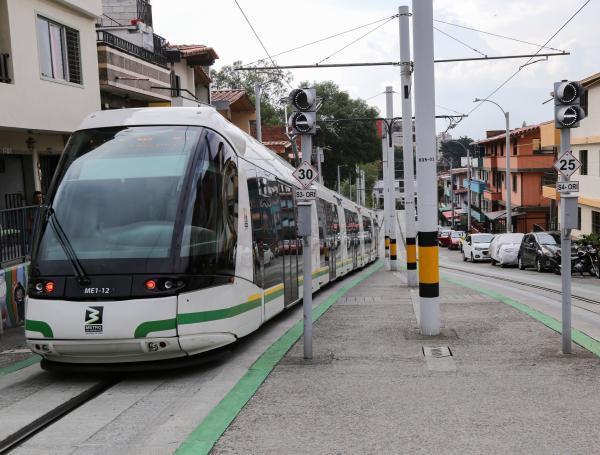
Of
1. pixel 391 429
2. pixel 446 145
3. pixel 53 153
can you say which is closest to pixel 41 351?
pixel 391 429

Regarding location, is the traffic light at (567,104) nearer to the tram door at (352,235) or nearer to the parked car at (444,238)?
the tram door at (352,235)

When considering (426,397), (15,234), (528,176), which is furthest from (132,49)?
(528,176)

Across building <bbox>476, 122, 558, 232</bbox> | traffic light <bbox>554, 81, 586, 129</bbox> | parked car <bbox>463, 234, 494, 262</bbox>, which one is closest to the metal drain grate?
traffic light <bbox>554, 81, 586, 129</bbox>

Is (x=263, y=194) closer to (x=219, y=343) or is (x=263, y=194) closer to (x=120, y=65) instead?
(x=219, y=343)

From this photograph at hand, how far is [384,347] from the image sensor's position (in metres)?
8.23

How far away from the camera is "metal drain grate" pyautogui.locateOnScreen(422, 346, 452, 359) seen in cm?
773

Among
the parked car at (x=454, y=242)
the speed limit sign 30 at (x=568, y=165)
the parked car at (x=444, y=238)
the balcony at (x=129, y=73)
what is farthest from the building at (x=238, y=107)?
the speed limit sign 30 at (x=568, y=165)

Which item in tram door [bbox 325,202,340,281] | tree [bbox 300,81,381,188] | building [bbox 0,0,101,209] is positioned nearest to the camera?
building [bbox 0,0,101,209]

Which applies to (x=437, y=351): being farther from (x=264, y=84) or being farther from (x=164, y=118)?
(x=264, y=84)

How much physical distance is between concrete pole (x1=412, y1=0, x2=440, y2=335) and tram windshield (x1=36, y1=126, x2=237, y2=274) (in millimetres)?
2809

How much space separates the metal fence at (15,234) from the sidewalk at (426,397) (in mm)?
5376

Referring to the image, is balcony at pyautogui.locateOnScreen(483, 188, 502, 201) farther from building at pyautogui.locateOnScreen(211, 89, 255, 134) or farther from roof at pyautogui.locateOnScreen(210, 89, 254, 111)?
roof at pyautogui.locateOnScreen(210, 89, 254, 111)

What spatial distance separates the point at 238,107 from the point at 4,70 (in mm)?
23401

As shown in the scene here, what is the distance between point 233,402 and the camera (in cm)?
605
